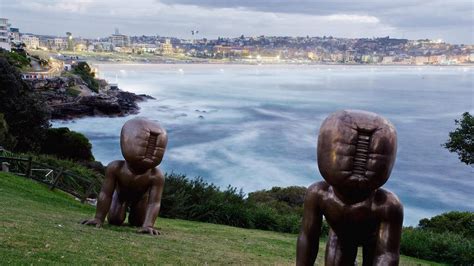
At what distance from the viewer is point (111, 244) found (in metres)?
7.88

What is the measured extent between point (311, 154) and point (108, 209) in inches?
1527

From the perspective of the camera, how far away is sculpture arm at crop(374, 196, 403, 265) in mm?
5188

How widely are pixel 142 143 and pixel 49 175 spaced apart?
33.2 feet

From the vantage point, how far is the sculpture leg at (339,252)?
5.62m

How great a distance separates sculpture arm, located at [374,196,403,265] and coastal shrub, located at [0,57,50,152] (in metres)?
27.1

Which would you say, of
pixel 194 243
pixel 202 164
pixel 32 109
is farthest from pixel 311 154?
pixel 194 243

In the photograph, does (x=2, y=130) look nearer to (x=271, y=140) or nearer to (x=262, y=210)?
(x=262, y=210)

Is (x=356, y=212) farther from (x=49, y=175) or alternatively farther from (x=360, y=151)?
(x=49, y=175)

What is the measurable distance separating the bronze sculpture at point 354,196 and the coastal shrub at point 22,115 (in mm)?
26513

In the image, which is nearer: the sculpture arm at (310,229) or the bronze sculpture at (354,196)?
the bronze sculpture at (354,196)

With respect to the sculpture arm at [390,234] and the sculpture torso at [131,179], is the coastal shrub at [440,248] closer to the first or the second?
the sculpture torso at [131,179]

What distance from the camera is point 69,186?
1805 centimetres

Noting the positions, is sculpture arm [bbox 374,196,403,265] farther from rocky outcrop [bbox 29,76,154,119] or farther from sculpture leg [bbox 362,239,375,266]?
rocky outcrop [bbox 29,76,154,119]

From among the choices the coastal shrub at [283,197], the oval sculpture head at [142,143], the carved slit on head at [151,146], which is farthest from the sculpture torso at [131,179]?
the coastal shrub at [283,197]
